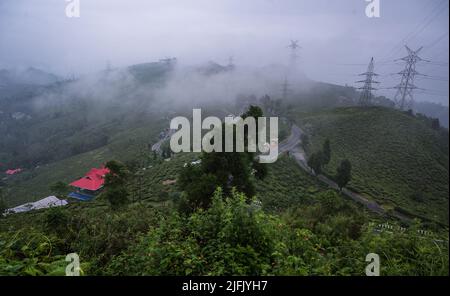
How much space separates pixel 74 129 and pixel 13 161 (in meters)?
58.8

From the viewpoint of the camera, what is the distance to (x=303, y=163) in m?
49.1

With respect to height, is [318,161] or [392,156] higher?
[318,161]

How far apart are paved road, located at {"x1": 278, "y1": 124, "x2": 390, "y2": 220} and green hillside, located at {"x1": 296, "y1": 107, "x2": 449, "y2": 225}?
153cm

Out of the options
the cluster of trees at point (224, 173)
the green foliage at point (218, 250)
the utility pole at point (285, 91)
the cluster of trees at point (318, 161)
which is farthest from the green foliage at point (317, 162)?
the utility pole at point (285, 91)

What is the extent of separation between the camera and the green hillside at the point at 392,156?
124 feet

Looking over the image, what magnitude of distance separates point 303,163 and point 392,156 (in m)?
21.5

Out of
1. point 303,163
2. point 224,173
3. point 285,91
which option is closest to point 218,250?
point 224,173

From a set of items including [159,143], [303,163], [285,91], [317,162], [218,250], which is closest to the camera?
[218,250]

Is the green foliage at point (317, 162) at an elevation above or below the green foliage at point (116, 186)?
below

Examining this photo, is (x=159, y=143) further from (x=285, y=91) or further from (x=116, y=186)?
(x=116, y=186)

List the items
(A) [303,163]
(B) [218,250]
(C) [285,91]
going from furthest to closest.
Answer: (C) [285,91], (A) [303,163], (B) [218,250]

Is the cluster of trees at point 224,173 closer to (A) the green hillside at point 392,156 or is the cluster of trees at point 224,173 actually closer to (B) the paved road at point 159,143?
(A) the green hillside at point 392,156

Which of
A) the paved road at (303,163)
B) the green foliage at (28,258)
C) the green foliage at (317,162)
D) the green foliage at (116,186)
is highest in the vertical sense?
the green foliage at (28,258)

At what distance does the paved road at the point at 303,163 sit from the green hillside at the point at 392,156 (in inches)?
60.3
